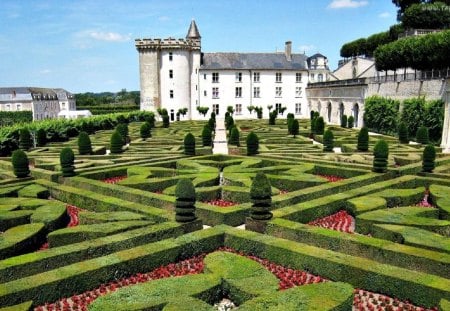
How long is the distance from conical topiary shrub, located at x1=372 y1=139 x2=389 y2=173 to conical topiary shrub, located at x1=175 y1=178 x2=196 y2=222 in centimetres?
924

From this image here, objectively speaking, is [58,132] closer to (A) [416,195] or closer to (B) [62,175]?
(B) [62,175]

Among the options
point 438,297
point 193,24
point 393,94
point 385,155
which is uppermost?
point 193,24

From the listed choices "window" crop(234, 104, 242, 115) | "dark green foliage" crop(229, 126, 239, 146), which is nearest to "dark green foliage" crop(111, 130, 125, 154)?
"dark green foliage" crop(229, 126, 239, 146)

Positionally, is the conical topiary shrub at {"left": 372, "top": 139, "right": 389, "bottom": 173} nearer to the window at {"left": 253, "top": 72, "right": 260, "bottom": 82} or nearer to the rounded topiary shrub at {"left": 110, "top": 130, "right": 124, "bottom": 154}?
the rounded topiary shrub at {"left": 110, "top": 130, "right": 124, "bottom": 154}

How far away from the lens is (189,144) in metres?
22.5

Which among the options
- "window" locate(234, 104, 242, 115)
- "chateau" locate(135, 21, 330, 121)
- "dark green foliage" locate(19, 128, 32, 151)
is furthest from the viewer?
"window" locate(234, 104, 242, 115)

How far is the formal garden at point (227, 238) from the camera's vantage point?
7.75m

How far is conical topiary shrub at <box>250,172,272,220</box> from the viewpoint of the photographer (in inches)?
438

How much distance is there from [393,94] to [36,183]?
99.3 ft

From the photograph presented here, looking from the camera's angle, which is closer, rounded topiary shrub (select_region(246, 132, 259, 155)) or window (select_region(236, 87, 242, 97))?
rounded topiary shrub (select_region(246, 132, 259, 155))

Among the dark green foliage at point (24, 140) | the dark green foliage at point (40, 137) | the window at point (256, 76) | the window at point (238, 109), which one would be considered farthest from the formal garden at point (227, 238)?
the window at point (256, 76)

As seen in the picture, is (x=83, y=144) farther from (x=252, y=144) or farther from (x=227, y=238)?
(x=227, y=238)

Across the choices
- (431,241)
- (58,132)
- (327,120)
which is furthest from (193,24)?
(431,241)

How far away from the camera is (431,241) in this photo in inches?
377
